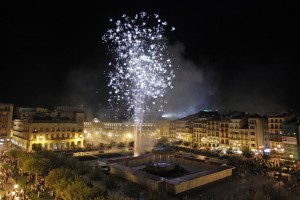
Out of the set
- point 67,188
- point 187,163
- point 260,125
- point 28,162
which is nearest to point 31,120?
point 28,162

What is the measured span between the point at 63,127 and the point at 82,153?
63.3ft

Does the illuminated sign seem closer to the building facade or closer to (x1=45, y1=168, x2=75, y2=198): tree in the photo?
(x1=45, y1=168, x2=75, y2=198): tree

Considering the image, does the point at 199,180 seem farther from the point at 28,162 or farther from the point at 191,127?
the point at 191,127

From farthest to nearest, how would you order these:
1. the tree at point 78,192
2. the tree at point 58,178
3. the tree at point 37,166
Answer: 1. the tree at point 37,166
2. the tree at point 58,178
3. the tree at point 78,192

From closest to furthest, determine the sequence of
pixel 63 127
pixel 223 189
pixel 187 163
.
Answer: pixel 223 189 → pixel 187 163 → pixel 63 127

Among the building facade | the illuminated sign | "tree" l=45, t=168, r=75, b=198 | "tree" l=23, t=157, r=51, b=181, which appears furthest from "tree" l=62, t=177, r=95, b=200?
the building facade

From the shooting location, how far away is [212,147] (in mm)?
69500

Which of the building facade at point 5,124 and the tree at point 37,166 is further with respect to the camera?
the building facade at point 5,124

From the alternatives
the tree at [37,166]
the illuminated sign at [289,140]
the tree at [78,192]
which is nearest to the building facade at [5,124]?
the tree at [37,166]

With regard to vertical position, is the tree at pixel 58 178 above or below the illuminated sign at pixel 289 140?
below

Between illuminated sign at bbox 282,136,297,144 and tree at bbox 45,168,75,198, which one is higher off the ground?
illuminated sign at bbox 282,136,297,144

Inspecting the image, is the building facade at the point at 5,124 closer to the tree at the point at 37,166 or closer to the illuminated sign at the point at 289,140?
the tree at the point at 37,166

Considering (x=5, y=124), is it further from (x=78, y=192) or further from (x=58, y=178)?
(x=78, y=192)

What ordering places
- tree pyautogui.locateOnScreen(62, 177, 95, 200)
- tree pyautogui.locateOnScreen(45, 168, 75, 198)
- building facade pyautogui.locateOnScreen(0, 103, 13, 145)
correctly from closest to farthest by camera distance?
tree pyautogui.locateOnScreen(62, 177, 95, 200), tree pyautogui.locateOnScreen(45, 168, 75, 198), building facade pyautogui.locateOnScreen(0, 103, 13, 145)
